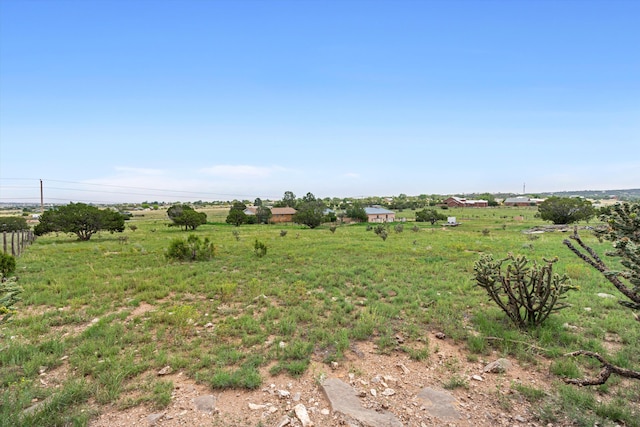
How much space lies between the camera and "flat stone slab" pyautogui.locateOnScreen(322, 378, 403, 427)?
3.50m

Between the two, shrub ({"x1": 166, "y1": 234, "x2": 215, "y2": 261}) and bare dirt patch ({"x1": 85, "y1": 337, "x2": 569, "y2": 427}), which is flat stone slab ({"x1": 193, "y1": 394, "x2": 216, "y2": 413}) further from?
shrub ({"x1": 166, "y1": 234, "x2": 215, "y2": 261})

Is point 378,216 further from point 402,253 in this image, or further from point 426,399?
point 426,399

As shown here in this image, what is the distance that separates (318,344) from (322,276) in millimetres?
5254

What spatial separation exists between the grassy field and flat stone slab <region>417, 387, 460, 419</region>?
1.08 meters

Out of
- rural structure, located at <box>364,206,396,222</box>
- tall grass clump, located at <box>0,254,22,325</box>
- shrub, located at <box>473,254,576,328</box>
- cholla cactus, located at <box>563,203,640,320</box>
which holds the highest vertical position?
cholla cactus, located at <box>563,203,640,320</box>

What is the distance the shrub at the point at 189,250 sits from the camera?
46.2 ft

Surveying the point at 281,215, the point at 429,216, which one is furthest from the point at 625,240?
the point at 281,215

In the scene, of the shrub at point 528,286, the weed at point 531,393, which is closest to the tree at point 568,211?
the shrub at point 528,286

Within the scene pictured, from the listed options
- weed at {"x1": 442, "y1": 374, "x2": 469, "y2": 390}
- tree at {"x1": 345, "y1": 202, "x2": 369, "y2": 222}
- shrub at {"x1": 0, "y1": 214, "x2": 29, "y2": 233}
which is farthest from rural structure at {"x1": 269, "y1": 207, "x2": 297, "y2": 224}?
weed at {"x1": 442, "y1": 374, "x2": 469, "y2": 390}

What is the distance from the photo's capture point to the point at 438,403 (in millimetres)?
3902

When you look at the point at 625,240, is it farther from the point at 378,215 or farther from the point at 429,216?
the point at 378,215

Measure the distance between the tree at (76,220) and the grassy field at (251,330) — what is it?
14944 millimetres

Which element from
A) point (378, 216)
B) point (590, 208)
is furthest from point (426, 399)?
point (378, 216)

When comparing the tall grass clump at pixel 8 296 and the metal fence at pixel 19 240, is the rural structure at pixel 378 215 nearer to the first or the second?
the metal fence at pixel 19 240
